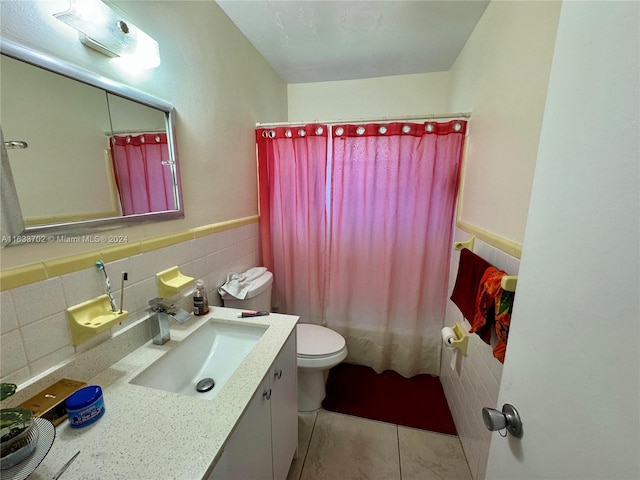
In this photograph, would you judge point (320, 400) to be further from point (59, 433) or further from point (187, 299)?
point (59, 433)

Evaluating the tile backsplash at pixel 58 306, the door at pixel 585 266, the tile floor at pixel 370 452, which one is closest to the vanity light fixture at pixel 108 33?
the tile backsplash at pixel 58 306

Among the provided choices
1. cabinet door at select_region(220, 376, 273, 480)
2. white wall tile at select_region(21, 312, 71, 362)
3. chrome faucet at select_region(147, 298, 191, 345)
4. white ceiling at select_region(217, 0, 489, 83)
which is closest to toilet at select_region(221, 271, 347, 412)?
chrome faucet at select_region(147, 298, 191, 345)

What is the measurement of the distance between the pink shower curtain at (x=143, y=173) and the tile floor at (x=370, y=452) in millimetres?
1470

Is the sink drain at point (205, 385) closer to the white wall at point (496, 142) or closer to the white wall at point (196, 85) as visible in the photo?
the white wall at point (196, 85)

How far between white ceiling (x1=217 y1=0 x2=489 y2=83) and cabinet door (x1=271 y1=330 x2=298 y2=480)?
5.59ft

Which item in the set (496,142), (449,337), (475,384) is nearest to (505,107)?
(496,142)

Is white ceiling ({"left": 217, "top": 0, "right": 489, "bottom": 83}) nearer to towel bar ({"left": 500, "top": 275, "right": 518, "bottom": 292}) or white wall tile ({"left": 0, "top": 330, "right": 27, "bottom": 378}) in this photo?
towel bar ({"left": 500, "top": 275, "right": 518, "bottom": 292})

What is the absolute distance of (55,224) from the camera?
715 millimetres

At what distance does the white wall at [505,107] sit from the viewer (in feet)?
2.84

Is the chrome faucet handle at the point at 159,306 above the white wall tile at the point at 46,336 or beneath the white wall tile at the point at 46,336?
beneath

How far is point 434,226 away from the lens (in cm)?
172

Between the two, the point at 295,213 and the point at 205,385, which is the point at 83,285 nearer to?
the point at 205,385

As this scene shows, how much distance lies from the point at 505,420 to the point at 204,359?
1066 millimetres

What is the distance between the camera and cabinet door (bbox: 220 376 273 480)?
0.68 m
